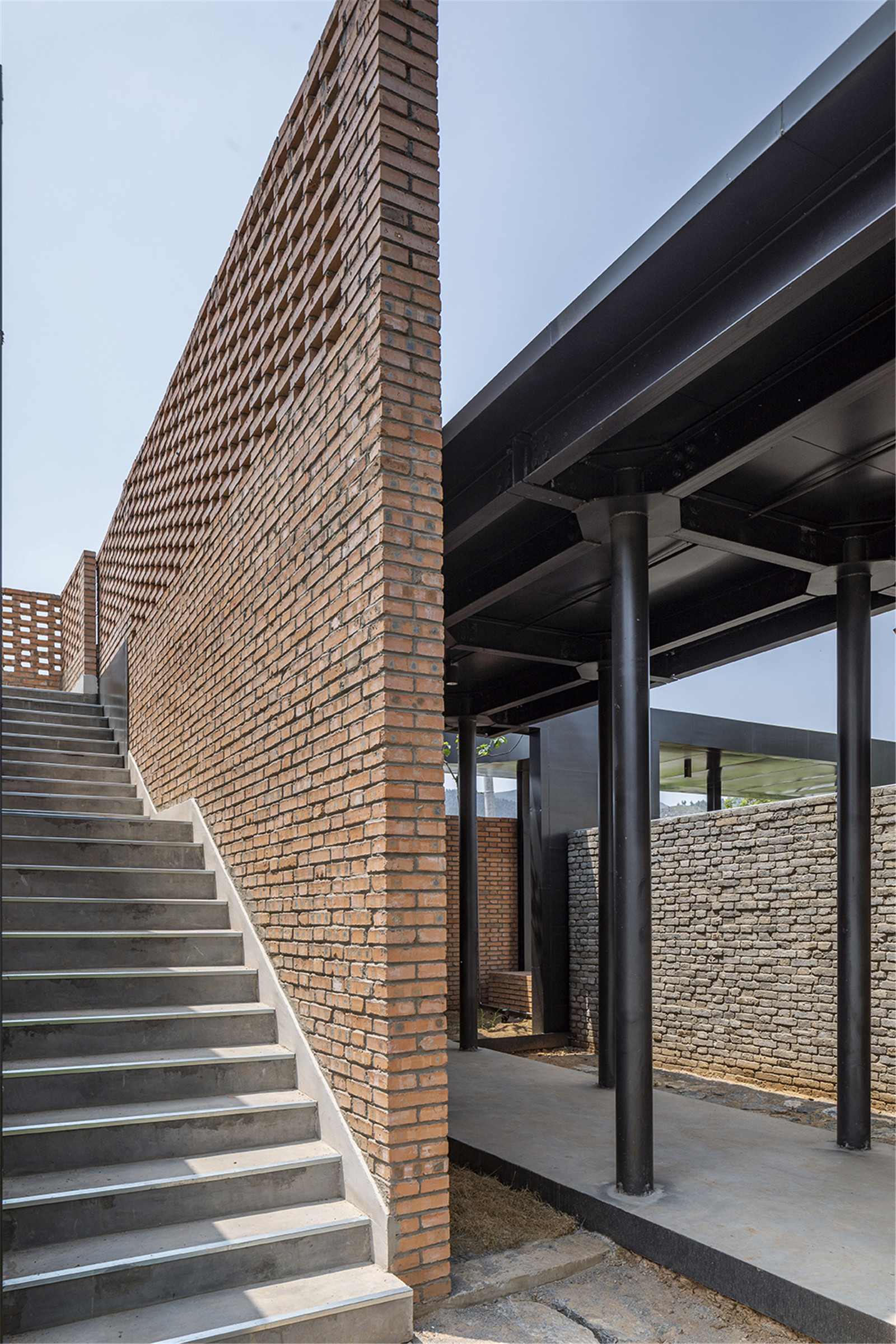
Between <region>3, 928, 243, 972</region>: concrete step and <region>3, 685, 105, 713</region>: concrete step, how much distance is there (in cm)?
454

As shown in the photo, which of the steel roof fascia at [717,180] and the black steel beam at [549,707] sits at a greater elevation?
the steel roof fascia at [717,180]

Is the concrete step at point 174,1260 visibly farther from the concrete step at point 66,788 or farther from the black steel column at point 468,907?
the black steel column at point 468,907

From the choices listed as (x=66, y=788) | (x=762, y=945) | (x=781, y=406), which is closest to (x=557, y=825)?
(x=762, y=945)

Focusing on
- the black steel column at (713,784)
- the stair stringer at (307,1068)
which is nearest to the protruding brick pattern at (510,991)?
the black steel column at (713,784)

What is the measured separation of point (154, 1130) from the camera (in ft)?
11.1

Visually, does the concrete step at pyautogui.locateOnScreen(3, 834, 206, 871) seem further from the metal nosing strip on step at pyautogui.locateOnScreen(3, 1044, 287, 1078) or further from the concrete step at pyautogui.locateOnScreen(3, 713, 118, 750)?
the concrete step at pyautogui.locateOnScreen(3, 713, 118, 750)

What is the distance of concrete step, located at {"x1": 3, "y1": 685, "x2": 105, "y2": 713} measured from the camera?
8203mm

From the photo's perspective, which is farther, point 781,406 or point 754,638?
point 754,638

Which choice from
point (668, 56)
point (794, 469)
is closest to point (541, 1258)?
point (794, 469)

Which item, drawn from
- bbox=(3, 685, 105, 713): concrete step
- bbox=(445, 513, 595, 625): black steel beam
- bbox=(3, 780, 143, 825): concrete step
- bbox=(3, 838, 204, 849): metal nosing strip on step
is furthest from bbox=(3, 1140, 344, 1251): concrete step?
bbox=(3, 685, 105, 713): concrete step

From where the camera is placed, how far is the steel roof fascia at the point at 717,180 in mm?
2512

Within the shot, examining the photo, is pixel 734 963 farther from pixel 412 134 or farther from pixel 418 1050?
pixel 412 134

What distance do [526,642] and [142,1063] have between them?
4.34 meters

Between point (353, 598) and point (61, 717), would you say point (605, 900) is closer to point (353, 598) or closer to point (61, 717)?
point (353, 598)
